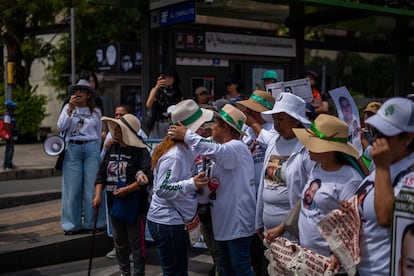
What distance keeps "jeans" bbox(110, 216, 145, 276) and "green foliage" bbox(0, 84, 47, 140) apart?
17888 millimetres

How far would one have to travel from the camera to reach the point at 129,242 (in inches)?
209

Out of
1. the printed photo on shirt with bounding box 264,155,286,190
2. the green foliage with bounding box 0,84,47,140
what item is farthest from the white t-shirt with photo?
the green foliage with bounding box 0,84,47,140

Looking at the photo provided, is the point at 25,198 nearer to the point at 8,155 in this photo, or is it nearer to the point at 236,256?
the point at 8,155

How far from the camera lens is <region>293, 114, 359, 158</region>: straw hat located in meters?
3.29

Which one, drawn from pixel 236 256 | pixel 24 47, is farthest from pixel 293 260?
pixel 24 47

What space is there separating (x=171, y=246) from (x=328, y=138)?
164 cm

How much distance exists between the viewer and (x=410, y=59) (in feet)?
41.1

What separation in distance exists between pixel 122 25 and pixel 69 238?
1657 cm

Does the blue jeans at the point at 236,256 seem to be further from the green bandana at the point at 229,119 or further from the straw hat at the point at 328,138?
the straw hat at the point at 328,138

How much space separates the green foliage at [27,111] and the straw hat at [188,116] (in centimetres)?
1900

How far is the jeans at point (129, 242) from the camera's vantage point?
5.21 m

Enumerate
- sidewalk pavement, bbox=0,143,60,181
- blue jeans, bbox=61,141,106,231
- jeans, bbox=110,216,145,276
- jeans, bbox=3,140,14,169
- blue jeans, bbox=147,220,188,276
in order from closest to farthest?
blue jeans, bbox=147,220,188,276 → jeans, bbox=110,216,145,276 → blue jeans, bbox=61,141,106,231 → sidewalk pavement, bbox=0,143,60,181 → jeans, bbox=3,140,14,169

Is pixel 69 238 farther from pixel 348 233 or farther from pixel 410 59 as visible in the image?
pixel 410 59

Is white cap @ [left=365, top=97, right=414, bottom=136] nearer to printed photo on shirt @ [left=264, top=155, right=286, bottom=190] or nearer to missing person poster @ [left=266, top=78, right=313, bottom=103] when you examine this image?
printed photo on shirt @ [left=264, top=155, right=286, bottom=190]
